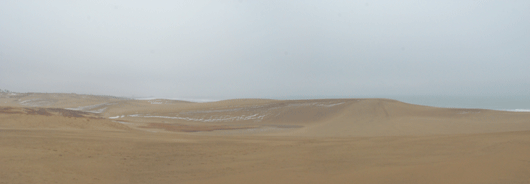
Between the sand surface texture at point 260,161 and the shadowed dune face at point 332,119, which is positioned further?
the shadowed dune face at point 332,119

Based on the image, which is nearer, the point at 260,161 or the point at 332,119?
the point at 260,161

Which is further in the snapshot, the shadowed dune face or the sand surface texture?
the shadowed dune face

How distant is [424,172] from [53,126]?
15.9 metres

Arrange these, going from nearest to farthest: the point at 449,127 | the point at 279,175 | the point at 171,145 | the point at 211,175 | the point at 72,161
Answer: the point at 279,175
the point at 211,175
the point at 72,161
the point at 171,145
the point at 449,127

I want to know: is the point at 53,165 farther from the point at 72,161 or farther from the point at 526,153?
the point at 526,153

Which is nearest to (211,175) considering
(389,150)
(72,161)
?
(72,161)

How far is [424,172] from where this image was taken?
518 centimetres

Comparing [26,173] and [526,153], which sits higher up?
[526,153]

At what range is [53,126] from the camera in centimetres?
1377

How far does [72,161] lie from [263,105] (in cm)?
2104

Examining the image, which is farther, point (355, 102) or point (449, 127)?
point (355, 102)

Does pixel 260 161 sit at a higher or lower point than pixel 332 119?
lower

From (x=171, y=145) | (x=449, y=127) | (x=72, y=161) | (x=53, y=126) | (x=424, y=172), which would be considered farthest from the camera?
(x=449, y=127)

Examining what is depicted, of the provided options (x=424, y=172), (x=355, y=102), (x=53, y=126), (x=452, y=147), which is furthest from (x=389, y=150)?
(x=355, y=102)
